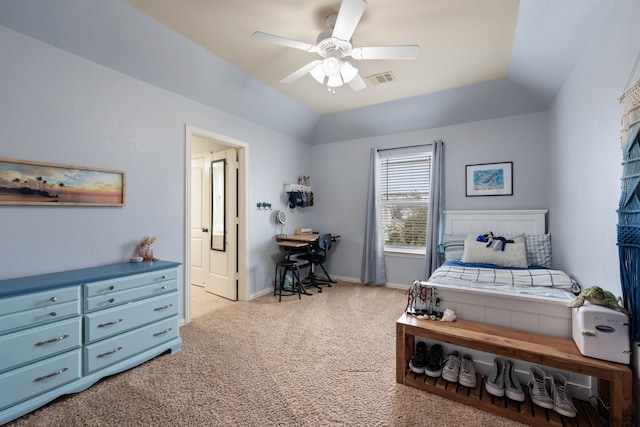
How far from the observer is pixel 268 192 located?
4.25 meters

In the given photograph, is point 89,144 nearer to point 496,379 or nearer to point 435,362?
point 435,362

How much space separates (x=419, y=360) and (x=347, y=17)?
2.41 meters

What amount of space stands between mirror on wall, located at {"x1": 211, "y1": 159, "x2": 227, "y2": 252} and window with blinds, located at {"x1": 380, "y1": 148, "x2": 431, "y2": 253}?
8.34ft

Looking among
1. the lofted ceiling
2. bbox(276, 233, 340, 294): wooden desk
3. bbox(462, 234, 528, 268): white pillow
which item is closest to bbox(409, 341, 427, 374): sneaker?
bbox(462, 234, 528, 268): white pillow

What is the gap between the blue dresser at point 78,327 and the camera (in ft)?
5.34

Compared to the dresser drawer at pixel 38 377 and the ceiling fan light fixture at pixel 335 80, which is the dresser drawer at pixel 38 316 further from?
the ceiling fan light fixture at pixel 335 80

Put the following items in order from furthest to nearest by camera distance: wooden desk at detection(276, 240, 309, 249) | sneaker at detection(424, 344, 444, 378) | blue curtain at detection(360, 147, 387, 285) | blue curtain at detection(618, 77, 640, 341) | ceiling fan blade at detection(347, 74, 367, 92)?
blue curtain at detection(360, 147, 387, 285)
wooden desk at detection(276, 240, 309, 249)
ceiling fan blade at detection(347, 74, 367, 92)
sneaker at detection(424, 344, 444, 378)
blue curtain at detection(618, 77, 640, 341)

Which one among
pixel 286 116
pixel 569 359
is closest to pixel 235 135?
pixel 286 116

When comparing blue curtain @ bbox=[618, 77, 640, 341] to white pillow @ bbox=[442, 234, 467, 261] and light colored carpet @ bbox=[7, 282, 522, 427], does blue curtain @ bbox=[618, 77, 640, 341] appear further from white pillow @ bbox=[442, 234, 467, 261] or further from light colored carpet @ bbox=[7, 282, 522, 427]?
white pillow @ bbox=[442, 234, 467, 261]

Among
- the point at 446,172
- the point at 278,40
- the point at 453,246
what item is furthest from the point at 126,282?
the point at 446,172

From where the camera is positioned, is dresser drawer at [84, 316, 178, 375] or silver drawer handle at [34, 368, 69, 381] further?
dresser drawer at [84, 316, 178, 375]

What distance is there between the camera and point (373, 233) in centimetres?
455

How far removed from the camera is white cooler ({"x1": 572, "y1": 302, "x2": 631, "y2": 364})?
1.45m

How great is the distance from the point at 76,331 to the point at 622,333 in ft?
10.7
